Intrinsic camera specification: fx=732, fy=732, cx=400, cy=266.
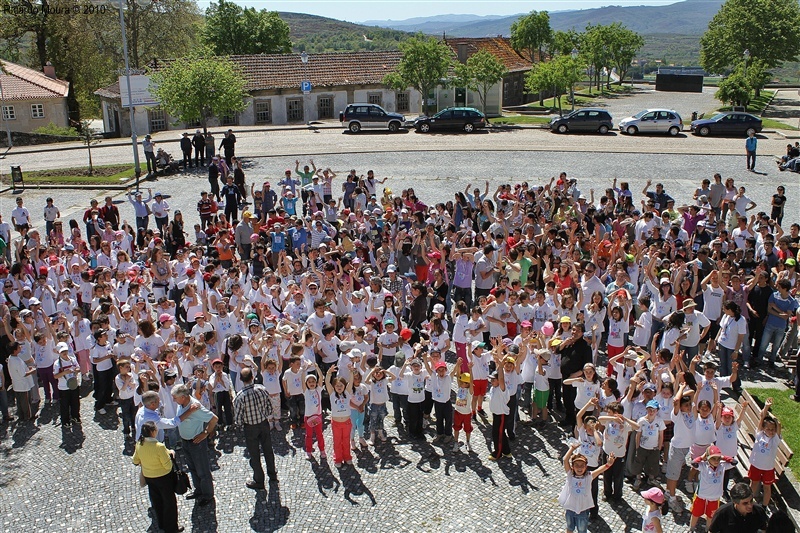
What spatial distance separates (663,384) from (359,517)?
4.18 metres

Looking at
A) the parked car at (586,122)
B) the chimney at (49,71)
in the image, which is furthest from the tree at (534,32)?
the chimney at (49,71)

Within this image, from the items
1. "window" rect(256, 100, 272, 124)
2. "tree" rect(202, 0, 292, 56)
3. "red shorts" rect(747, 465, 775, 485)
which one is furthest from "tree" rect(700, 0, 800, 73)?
"red shorts" rect(747, 465, 775, 485)

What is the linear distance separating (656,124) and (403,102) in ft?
59.0

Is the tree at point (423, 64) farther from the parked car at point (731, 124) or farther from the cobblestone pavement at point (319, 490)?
the cobblestone pavement at point (319, 490)

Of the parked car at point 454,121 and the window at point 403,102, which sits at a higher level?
the window at point 403,102

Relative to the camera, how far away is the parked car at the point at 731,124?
36.1 meters

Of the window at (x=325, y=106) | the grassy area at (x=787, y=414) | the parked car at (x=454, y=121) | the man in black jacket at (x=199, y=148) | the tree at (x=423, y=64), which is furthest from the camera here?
the window at (x=325, y=106)

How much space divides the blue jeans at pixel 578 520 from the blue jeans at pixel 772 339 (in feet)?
20.3

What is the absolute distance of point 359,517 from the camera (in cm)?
886

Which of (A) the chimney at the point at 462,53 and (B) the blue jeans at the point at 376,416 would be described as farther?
(A) the chimney at the point at 462,53

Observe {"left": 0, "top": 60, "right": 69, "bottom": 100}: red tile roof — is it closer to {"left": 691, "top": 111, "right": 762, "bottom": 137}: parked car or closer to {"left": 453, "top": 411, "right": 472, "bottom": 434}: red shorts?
{"left": 691, "top": 111, "right": 762, "bottom": 137}: parked car

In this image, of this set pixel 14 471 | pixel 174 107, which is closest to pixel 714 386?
pixel 14 471

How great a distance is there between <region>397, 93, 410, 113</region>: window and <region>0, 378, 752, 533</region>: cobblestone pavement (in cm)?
4020

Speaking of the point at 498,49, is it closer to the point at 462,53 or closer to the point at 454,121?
the point at 462,53
